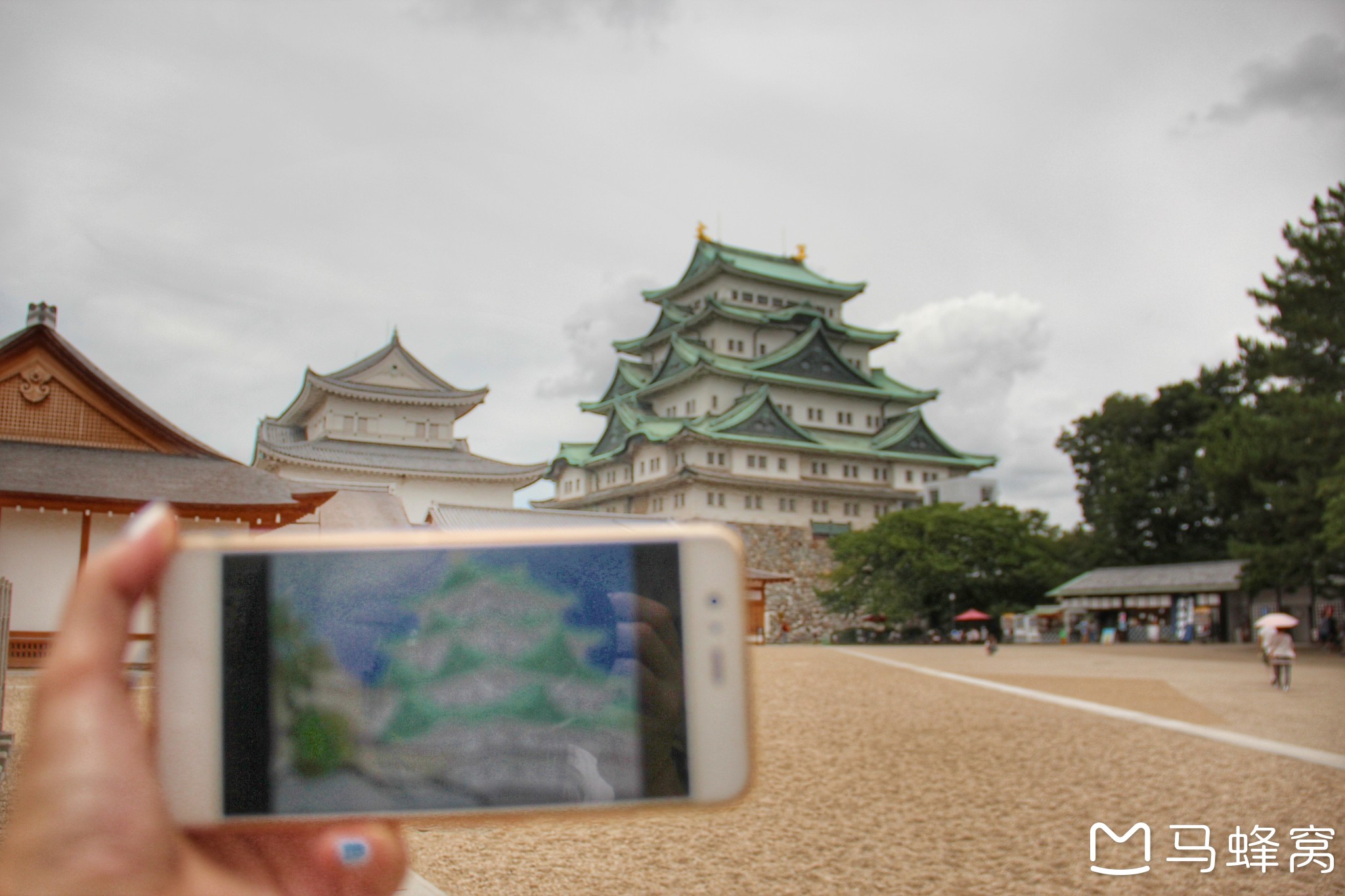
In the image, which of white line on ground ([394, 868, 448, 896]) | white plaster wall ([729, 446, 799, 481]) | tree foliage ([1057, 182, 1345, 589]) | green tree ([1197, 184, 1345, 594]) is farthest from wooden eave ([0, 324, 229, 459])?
white plaster wall ([729, 446, 799, 481])

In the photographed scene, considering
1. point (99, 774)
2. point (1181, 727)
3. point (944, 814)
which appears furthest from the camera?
point (1181, 727)

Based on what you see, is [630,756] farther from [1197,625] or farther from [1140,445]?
[1140,445]

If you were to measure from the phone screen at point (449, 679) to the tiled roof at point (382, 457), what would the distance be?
16391 mm

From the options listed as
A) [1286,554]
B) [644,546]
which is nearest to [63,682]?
[644,546]

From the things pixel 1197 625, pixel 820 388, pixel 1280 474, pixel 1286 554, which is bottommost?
pixel 1197 625

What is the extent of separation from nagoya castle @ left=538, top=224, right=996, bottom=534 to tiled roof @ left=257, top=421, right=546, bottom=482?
12.1 metres

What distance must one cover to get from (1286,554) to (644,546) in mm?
26179

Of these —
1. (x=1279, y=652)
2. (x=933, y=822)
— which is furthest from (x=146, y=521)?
(x=1279, y=652)

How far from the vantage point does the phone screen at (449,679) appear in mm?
1143

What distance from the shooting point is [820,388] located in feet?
125

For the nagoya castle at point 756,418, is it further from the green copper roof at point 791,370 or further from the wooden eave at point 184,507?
the wooden eave at point 184,507

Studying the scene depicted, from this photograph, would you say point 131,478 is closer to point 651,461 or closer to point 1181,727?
point 1181,727

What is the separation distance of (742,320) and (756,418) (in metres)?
5.73

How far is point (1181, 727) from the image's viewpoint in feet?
31.1
